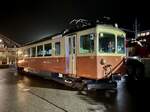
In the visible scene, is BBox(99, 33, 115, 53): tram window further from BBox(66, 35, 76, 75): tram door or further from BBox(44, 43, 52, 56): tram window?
BBox(44, 43, 52, 56): tram window

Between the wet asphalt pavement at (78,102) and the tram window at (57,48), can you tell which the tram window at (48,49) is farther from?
the wet asphalt pavement at (78,102)

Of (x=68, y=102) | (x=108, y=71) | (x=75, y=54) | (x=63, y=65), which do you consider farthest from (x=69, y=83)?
(x=68, y=102)

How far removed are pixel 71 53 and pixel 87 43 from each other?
1539 millimetres

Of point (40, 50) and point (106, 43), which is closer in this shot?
point (106, 43)

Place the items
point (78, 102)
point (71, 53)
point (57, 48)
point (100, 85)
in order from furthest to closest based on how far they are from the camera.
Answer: point (57, 48) → point (71, 53) → point (100, 85) → point (78, 102)

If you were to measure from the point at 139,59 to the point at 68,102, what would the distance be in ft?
25.6

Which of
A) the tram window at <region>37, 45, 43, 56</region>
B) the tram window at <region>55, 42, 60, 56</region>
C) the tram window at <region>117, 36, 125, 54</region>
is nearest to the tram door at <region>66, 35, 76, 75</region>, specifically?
the tram window at <region>55, 42, 60, 56</region>

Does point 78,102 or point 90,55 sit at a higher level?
point 90,55

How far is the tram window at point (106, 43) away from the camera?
11.3m

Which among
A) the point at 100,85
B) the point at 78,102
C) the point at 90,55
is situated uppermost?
the point at 90,55

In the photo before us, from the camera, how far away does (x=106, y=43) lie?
11.6 m

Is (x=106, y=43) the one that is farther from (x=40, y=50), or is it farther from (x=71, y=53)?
(x=40, y=50)

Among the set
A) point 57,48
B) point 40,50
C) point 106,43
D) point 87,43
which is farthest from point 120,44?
point 40,50

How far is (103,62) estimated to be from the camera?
11.1 metres
